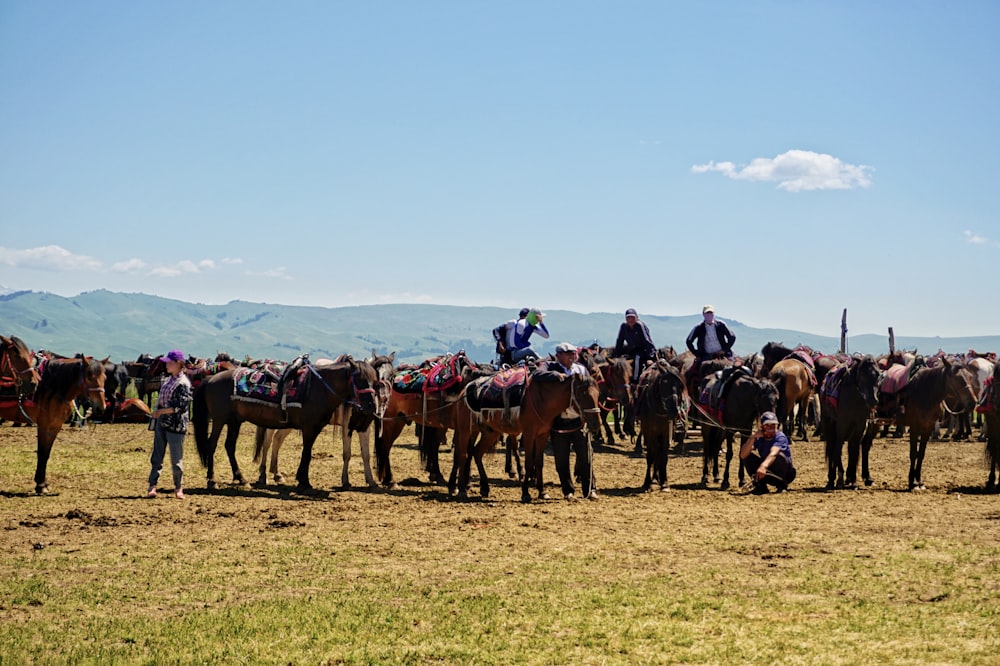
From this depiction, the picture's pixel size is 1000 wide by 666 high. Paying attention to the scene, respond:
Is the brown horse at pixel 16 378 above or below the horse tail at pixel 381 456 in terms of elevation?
above

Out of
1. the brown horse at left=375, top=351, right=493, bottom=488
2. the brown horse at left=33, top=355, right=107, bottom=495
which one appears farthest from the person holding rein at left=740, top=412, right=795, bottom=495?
the brown horse at left=33, top=355, right=107, bottom=495

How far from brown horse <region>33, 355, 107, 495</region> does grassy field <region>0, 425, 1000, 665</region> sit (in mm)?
856

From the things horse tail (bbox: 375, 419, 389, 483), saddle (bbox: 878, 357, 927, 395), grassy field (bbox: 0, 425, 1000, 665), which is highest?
saddle (bbox: 878, 357, 927, 395)

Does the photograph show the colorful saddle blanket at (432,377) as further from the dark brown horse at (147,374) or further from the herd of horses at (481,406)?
the dark brown horse at (147,374)

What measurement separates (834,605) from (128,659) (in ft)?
19.7

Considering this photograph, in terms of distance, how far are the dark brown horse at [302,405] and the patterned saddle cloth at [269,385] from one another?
0.07 meters

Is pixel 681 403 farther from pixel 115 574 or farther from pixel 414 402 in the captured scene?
pixel 115 574

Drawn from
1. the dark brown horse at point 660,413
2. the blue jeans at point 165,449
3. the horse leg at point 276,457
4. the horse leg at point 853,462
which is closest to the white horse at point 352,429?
the horse leg at point 276,457

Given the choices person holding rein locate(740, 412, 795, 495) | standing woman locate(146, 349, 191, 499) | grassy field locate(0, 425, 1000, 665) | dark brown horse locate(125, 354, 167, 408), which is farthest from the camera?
dark brown horse locate(125, 354, 167, 408)

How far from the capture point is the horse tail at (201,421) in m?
16.8

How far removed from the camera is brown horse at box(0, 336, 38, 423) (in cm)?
1546

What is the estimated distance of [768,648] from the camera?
A: 7.60 metres

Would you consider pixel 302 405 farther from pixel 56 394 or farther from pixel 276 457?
pixel 56 394

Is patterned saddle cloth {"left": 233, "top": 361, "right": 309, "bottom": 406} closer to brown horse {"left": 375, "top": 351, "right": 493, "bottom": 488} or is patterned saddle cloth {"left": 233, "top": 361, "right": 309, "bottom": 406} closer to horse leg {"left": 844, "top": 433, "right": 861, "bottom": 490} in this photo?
brown horse {"left": 375, "top": 351, "right": 493, "bottom": 488}
